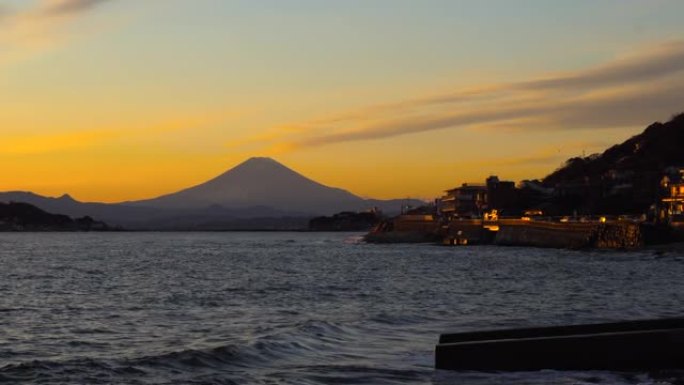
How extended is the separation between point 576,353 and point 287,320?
45.7 feet

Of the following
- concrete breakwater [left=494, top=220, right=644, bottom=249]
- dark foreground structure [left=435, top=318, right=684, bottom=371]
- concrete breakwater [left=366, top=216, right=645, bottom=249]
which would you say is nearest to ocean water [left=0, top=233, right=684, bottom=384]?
dark foreground structure [left=435, top=318, right=684, bottom=371]

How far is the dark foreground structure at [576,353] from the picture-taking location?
1566 cm

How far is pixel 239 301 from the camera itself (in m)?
36.2

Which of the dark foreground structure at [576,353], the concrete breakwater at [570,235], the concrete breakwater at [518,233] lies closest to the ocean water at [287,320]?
the dark foreground structure at [576,353]

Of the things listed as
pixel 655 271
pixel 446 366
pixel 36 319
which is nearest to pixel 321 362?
pixel 446 366

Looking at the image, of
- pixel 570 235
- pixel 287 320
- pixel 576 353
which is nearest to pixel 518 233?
pixel 570 235

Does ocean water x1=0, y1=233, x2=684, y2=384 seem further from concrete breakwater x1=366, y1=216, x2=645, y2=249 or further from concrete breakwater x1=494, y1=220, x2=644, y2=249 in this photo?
concrete breakwater x1=366, y1=216, x2=645, y2=249

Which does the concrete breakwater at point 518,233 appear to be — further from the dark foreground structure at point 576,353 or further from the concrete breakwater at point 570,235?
the dark foreground structure at point 576,353

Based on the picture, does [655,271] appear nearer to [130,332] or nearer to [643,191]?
[130,332]

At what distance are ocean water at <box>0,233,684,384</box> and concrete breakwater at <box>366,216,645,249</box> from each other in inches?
2081

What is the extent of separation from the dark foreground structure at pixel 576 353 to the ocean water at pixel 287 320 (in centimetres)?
20

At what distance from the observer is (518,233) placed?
137 m

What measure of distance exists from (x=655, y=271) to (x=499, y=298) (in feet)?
74.8

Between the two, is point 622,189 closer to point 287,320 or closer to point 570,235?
point 570,235
